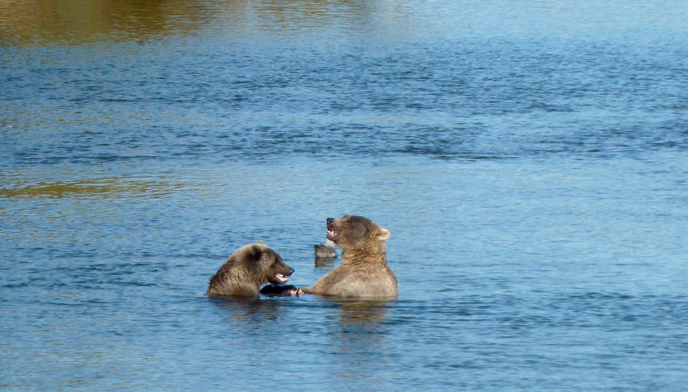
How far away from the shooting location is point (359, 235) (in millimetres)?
11180

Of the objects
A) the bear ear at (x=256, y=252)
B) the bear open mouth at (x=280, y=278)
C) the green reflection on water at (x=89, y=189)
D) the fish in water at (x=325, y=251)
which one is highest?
the bear ear at (x=256, y=252)

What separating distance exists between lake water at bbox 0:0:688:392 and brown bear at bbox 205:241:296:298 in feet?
0.63

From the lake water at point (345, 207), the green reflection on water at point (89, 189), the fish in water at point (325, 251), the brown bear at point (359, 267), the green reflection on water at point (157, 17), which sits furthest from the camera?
the green reflection on water at point (157, 17)

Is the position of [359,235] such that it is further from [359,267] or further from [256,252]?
[256,252]

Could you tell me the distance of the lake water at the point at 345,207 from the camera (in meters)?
9.45

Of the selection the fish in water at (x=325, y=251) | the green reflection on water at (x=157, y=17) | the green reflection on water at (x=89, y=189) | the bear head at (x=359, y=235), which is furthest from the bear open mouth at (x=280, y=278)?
the green reflection on water at (x=157, y=17)

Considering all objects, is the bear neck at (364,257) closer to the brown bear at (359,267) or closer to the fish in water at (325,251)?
the brown bear at (359,267)

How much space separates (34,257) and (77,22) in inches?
1005

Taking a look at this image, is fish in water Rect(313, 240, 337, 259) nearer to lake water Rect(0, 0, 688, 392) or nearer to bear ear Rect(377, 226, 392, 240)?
lake water Rect(0, 0, 688, 392)

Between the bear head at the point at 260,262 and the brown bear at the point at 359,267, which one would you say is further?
the brown bear at the point at 359,267

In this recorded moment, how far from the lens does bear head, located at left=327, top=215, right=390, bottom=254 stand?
1116cm

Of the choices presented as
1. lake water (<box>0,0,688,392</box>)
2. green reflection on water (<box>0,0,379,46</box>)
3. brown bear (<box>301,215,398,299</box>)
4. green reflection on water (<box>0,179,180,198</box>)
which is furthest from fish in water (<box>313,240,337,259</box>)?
green reflection on water (<box>0,0,379,46</box>)

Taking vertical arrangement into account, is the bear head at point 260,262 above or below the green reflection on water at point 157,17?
above

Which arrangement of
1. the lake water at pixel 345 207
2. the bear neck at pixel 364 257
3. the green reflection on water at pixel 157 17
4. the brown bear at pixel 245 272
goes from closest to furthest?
the lake water at pixel 345 207 < the brown bear at pixel 245 272 < the bear neck at pixel 364 257 < the green reflection on water at pixel 157 17
